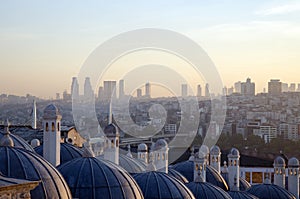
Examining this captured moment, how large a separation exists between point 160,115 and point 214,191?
1702 inches

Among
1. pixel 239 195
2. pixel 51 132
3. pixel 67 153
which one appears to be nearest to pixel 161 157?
pixel 239 195

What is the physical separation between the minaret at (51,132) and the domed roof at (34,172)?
9.29ft

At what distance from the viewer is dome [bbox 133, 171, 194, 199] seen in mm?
13406

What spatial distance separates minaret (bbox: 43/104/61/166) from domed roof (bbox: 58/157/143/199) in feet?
4.47

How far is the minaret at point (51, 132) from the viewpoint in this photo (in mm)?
13445

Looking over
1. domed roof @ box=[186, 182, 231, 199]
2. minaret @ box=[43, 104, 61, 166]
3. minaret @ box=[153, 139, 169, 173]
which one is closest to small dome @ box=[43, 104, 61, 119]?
minaret @ box=[43, 104, 61, 166]

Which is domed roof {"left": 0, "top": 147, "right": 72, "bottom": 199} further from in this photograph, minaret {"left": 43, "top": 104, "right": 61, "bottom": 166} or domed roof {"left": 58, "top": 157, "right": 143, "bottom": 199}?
minaret {"left": 43, "top": 104, "right": 61, "bottom": 166}

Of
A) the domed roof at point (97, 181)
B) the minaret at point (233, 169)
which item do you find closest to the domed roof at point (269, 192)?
the minaret at point (233, 169)

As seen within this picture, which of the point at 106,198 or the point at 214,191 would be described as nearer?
the point at 106,198

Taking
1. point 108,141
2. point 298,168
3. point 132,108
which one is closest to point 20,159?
point 108,141

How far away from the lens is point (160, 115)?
59.2 metres

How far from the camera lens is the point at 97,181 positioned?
39.1ft

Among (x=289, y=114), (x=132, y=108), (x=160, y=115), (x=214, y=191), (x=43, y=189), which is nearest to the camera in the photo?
(x=43, y=189)

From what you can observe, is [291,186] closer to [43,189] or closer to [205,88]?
[43,189]
